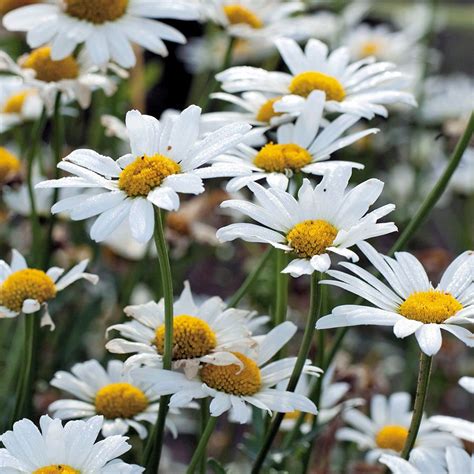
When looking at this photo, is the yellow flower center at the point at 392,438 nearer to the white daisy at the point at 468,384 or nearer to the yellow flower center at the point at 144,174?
the white daisy at the point at 468,384

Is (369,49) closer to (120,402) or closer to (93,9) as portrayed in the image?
(93,9)

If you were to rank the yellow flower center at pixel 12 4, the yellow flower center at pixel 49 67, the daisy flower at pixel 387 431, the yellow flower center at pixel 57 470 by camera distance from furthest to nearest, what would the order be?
the yellow flower center at pixel 12 4, the yellow flower center at pixel 49 67, the daisy flower at pixel 387 431, the yellow flower center at pixel 57 470

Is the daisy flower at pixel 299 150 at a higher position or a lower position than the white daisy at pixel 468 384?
higher

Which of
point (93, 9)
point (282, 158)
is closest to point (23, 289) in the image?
point (282, 158)

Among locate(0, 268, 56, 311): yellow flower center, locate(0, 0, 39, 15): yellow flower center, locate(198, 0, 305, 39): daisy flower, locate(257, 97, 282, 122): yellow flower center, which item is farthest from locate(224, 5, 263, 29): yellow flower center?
locate(0, 0, 39, 15): yellow flower center

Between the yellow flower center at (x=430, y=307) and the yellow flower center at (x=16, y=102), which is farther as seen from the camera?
the yellow flower center at (x=16, y=102)

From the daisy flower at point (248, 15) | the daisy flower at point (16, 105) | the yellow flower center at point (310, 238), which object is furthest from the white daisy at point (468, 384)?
the daisy flower at point (16, 105)

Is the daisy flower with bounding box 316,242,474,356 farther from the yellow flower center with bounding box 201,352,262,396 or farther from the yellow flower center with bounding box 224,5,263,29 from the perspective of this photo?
the yellow flower center with bounding box 224,5,263,29

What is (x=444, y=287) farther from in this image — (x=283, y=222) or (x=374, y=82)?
(x=374, y=82)

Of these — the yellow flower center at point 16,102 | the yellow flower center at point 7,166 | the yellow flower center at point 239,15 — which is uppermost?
the yellow flower center at point 239,15
